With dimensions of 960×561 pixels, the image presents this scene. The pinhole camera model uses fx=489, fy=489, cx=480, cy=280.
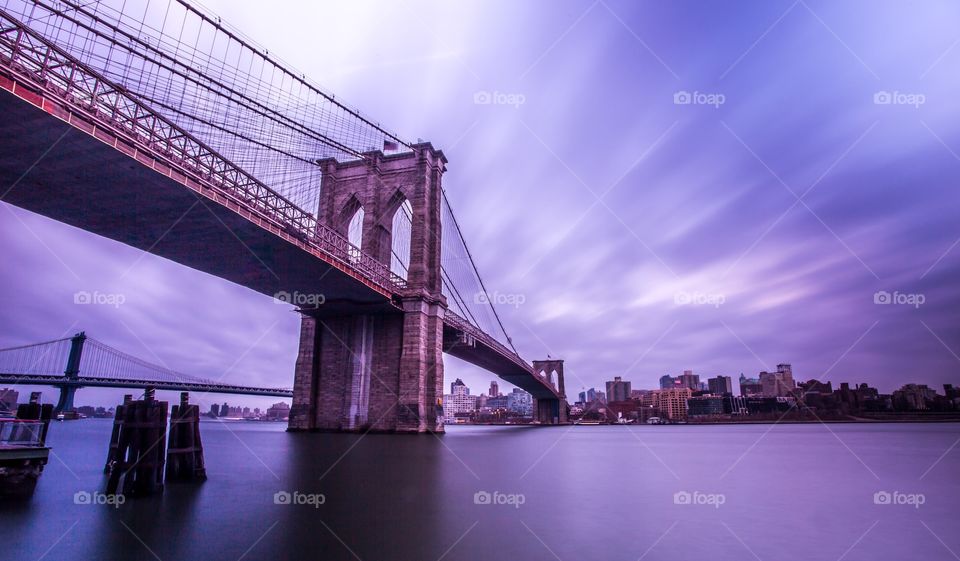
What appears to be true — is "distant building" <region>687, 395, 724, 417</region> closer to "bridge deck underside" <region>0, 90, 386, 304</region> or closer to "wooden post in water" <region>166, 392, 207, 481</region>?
"bridge deck underside" <region>0, 90, 386, 304</region>

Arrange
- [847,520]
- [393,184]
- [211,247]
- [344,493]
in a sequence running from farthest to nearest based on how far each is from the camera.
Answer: [393,184]
[211,247]
[344,493]
[847,520]

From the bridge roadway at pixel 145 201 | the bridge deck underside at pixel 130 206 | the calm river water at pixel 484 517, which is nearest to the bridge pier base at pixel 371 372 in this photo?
the bridge roadway at pixel 145 201

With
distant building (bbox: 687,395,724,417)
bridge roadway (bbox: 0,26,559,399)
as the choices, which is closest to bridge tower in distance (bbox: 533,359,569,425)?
distant building (bbox: 687,395,724,417)

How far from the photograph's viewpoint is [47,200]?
20.2 metres

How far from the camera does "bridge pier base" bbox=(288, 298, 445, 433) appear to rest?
36.2m

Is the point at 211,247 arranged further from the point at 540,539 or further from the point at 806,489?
the point at 806,489

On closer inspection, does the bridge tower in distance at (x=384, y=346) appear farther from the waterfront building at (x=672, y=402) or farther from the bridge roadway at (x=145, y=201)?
the waterfront building at (x=672, y=402)

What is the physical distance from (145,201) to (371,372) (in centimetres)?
2143

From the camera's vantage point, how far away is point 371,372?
38344mm

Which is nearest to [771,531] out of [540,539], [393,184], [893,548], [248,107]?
[893,548]

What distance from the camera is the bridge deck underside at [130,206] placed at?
617 inches

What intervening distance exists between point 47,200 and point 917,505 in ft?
99.6

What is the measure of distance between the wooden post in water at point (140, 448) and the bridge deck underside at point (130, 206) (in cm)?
946

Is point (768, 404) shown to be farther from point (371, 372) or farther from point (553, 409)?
point (371, 372)
